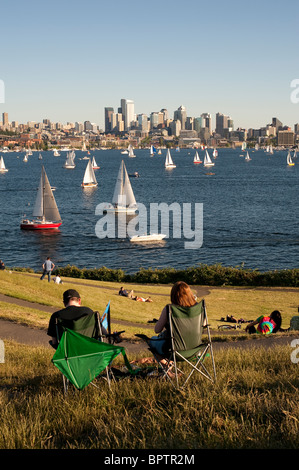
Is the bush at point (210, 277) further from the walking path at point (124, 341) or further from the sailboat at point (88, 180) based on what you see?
the sailboat at point (88, 180)

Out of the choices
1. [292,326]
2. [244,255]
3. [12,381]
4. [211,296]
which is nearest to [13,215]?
[244,255]

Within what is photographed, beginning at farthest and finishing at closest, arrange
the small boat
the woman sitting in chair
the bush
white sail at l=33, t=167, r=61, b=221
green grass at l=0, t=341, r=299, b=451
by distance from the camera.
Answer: white sail at l=33, t=167, r=61, b=221
the small boat
the bush
the woman sitting in chair
green grass at l=0, t=341, r=299, b=451

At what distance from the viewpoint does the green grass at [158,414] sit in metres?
4.85

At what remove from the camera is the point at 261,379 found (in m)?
6.59

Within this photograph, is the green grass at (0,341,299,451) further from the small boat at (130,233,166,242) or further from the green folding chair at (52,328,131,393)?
the small boat at (130,233,166,242)

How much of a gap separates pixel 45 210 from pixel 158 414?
5266cm

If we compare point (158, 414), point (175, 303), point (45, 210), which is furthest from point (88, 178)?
point (158, 414)

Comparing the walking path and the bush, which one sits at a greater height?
the walking path

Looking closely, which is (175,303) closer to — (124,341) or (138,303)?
(124,341)

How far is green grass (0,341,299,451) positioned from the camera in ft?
15.9

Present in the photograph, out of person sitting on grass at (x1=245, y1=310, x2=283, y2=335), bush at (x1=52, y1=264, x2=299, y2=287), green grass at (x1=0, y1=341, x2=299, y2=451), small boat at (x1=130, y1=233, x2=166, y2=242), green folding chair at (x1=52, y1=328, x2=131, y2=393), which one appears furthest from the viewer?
small boat at (x1=130, y1=233, x2=166, y2=242)

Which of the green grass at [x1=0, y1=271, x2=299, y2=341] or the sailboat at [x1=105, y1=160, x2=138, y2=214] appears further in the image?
the sailboat at [x1=105, y1=160, x2=138, y2=214]

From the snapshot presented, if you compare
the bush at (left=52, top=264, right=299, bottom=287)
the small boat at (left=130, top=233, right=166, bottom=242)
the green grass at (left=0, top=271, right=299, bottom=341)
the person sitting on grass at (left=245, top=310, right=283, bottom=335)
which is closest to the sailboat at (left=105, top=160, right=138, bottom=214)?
the small boat at (left=130, top=233, right=166, bottom=242)
